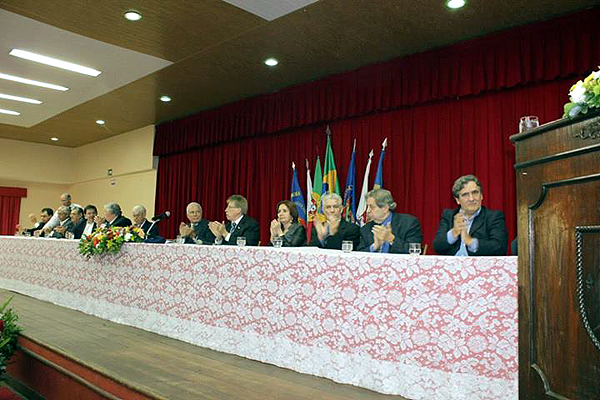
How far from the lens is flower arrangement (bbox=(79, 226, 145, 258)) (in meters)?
3.66

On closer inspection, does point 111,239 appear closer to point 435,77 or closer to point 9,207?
point 435,77

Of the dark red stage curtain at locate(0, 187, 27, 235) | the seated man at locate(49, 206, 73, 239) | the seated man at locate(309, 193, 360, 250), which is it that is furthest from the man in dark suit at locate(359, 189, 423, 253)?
the dark red stage curtain at locate(0, 187, 27, 235)

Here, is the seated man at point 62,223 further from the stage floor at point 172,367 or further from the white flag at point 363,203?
the white flag at point 363,203

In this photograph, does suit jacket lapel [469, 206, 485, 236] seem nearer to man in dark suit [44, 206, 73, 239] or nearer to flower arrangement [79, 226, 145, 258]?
flower arrangement [79, 226, 145, 258]

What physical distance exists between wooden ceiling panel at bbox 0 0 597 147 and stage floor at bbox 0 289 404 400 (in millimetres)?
2529

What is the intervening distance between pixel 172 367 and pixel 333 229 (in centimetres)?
126

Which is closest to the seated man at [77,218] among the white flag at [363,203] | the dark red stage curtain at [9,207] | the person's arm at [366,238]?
the white flag at [363,203]

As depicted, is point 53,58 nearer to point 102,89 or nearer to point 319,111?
point 102,89

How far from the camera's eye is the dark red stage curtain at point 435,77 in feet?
12.6

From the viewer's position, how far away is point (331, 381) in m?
2.20

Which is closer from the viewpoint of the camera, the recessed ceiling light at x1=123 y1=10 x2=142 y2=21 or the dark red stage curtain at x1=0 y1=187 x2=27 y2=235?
the recessed ceiling light at x1=123 y1=10 x2=142 y2=21

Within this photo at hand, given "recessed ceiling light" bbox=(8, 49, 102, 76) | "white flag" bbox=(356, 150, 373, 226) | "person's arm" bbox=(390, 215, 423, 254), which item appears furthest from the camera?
"recessed ceiling light" bbox=(8, 49, 102, 76)

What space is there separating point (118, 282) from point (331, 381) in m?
2.14

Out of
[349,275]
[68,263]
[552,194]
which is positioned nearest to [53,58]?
[68,263]
